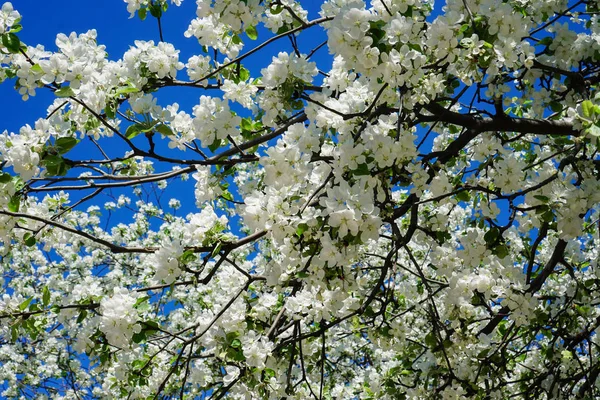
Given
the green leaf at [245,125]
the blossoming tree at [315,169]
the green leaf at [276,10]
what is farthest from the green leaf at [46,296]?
the green leaf at [276,10]

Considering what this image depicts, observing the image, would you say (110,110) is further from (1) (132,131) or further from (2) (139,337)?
(2) (139,337)

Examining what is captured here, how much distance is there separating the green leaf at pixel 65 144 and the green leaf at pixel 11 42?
422mm

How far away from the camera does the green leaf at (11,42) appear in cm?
239

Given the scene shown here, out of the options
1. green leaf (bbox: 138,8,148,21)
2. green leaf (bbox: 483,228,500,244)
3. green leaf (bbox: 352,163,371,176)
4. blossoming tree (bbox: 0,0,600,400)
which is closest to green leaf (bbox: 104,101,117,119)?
blossoming tree (bbox: 0,0,600,400)

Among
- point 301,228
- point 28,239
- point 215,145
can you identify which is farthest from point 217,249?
point 28,239

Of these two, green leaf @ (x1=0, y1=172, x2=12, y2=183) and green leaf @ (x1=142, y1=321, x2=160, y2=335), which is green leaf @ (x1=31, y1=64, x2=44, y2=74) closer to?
green leaf @ (x1=0, y1=172, x2=12, y2=183)

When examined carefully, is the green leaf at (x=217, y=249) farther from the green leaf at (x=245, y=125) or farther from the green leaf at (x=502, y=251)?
the green leaf at (x=502, y=251)

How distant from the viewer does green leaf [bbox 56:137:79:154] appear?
8.00 ft

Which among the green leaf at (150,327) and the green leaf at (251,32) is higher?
the green leaf at (251,32)

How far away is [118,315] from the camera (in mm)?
2701

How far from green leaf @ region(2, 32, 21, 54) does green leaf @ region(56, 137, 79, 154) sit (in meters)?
0.42

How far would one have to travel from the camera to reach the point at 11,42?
2.41 metres

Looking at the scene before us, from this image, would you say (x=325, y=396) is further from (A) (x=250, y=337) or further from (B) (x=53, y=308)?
(B) (x=53, y=308)

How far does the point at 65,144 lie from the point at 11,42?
0.48 m
